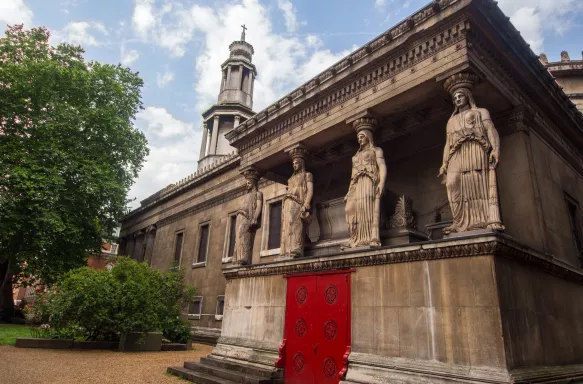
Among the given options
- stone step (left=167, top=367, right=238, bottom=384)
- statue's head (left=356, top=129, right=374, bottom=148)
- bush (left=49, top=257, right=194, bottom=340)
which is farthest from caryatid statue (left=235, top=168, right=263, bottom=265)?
bush (left=49, top=257, right=194, bottom=340)

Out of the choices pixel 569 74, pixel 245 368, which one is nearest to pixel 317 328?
pixel 245 368

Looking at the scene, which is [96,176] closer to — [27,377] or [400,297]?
[27,377]

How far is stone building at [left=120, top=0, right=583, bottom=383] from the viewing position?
22.1ft

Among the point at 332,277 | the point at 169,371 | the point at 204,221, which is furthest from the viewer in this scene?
the point at 204,221

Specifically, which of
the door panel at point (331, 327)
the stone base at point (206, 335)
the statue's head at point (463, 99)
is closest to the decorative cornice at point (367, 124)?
the statue's head at point (463, 99)

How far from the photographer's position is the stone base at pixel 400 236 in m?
9.72

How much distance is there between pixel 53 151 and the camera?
22.0 meters

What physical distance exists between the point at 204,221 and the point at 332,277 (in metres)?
18.3

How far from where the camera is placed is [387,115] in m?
10.1

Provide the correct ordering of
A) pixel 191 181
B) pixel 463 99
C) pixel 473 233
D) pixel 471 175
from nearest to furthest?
1. pixel 473 233
2. pixel 471 175
3. pixel 463 99
4. pixel 191 181

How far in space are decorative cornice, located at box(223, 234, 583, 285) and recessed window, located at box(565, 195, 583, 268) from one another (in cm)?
169

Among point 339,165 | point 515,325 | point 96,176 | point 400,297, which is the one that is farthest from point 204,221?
point 515,325

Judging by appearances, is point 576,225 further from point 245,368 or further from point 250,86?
point 250,86

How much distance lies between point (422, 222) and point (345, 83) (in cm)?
458
